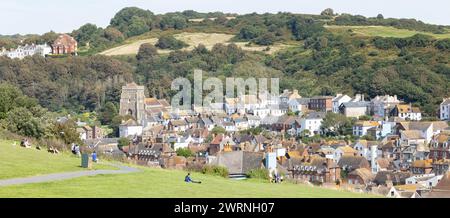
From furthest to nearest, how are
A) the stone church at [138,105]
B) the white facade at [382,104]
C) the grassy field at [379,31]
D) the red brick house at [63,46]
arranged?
the red brick house at [63,46], the grassy field at [379,31], the stone church at [138,105], the white facade at [382,104]

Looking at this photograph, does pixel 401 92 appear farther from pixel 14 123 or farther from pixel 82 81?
pixel 14 123

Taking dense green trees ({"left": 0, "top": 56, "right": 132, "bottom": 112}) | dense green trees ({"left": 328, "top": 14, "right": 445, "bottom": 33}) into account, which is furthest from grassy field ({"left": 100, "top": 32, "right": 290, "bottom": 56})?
dense green trees ({"left": 328, "top": 14, "right": 445, "bottom": 33})

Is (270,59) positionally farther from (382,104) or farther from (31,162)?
(31,162)

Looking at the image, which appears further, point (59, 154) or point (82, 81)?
point (82, 81)

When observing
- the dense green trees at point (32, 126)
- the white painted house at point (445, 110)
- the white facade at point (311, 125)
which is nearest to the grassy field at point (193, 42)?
the white painted house at point (445, 110)

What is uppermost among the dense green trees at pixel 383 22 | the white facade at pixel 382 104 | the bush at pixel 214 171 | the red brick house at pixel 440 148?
the dense green trees at pixel 383 22

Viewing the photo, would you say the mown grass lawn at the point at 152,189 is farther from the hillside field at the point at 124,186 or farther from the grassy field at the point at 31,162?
the grassy field at the point at 31,162
